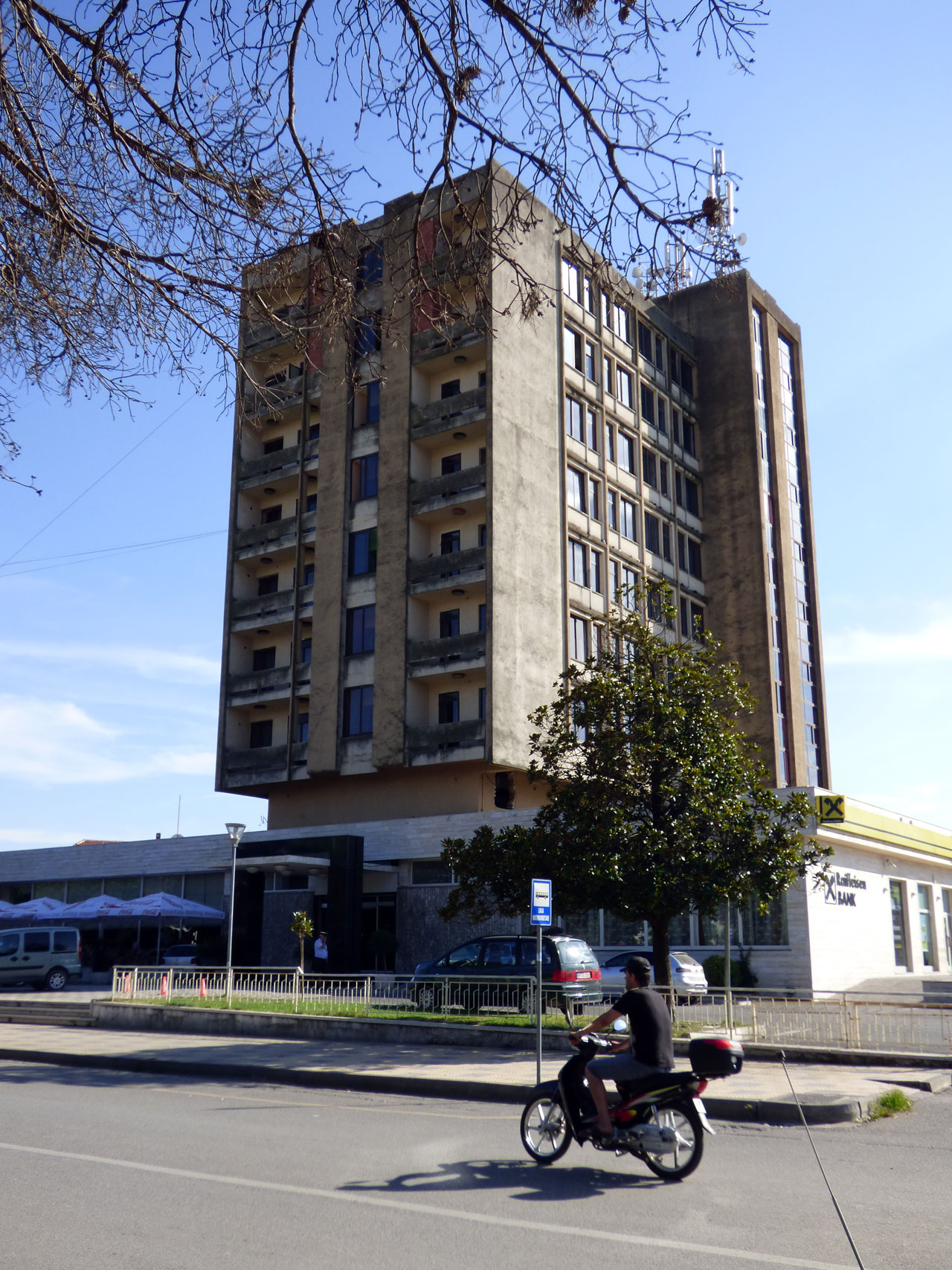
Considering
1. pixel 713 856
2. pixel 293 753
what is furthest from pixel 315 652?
pixel 713 856

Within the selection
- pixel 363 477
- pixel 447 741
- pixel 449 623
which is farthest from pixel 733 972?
pixel 363 477

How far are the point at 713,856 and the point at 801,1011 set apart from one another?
3.27 meters

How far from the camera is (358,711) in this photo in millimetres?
42562

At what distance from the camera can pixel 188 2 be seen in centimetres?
610

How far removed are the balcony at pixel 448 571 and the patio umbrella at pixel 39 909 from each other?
1707 centimetres

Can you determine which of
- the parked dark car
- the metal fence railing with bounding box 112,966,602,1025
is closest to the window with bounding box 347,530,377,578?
the metal fence railing with bounding box 112,966,602,1025

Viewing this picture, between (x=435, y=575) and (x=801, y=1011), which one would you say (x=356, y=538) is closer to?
(x=435, y=575)

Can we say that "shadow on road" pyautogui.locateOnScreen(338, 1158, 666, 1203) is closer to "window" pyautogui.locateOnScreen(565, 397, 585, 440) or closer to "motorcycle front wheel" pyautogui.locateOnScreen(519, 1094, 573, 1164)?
"motorcycle front wheel" pyautogui.locateOnScreen(519, 1094, 573, 1164)

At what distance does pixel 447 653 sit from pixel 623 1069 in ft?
106

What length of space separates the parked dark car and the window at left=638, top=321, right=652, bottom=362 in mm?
37242

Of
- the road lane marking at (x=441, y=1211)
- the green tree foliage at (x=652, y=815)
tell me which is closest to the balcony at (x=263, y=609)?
the green tree foliage at (x=652, y=815)

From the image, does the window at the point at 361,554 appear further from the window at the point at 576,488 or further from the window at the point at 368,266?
the window at the point at 368,266

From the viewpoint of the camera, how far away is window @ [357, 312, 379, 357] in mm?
7457

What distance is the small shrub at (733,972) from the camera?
3006cm
